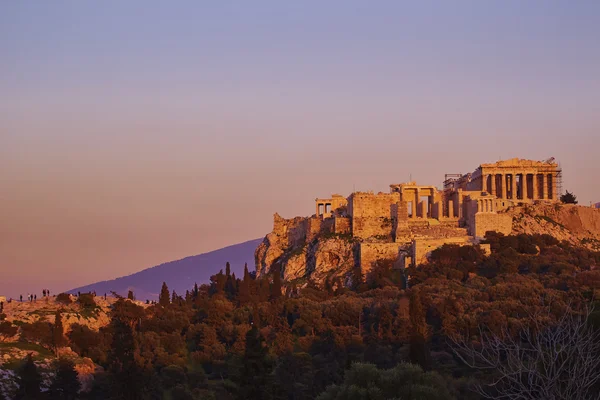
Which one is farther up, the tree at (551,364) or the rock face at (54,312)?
the rock face at (54,312)

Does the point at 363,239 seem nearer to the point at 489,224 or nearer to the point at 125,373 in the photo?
the point at 489,224

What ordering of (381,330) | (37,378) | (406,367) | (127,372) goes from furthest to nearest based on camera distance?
1. (381,330)
2. (37,378)
3. (127,372)
4. (406,367)

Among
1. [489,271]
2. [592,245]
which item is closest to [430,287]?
[489,271]

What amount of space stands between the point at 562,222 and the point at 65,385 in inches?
2032

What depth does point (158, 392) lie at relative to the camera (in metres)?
60.0

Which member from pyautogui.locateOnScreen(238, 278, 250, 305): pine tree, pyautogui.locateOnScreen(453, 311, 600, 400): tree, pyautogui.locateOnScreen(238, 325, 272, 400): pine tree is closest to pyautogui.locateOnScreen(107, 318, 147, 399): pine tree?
pyautogui.locateOnScreen(238, 325, 272, 400): pine tree

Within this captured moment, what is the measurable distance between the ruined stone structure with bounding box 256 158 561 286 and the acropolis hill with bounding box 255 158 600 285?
80mm

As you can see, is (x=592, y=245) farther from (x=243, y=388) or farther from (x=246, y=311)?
(x=243, y=388)

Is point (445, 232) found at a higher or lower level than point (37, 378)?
higher

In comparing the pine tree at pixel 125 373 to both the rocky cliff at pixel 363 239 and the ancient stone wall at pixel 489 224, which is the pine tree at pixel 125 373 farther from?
the ancient stone wall at pixel 489 224

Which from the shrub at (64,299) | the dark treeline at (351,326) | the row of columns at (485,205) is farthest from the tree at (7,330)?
the row of columns at (485,205)

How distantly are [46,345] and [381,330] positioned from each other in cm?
2559

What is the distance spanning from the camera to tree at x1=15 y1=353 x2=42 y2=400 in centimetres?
5670

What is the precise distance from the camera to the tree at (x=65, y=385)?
5849 cm
